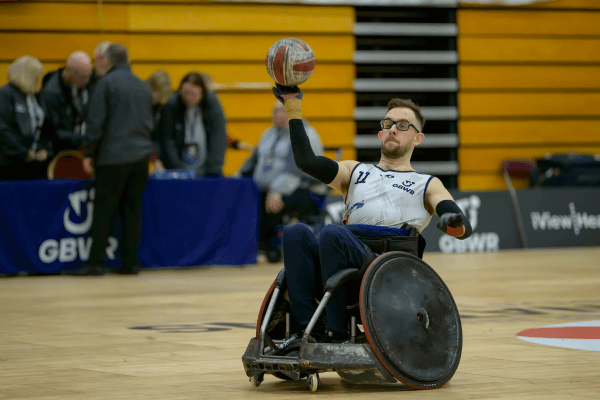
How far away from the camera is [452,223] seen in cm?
400

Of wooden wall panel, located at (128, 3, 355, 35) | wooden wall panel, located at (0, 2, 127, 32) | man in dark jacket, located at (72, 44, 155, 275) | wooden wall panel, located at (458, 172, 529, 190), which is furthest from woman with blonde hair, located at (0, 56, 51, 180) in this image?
wooden wall panel, located at (458, 172, 529, 190)

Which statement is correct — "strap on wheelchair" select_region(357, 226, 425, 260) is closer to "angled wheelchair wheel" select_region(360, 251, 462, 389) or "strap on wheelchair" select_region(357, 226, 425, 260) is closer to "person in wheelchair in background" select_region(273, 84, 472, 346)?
"person in wheelchair in background" select_region(273, 84, 472, 346)

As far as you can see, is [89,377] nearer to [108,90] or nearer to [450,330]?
[450,330]

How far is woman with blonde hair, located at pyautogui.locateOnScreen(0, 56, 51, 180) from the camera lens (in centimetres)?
1052

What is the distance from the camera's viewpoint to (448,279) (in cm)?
973

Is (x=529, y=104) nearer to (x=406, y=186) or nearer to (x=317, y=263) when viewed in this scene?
(x=406, y=186)

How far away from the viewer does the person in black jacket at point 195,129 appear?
11289 millimetres

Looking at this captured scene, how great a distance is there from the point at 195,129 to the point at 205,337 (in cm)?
579

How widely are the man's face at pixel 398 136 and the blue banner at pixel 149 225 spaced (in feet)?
21.6

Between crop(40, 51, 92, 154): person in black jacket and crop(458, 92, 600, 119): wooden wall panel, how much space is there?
24.9ft

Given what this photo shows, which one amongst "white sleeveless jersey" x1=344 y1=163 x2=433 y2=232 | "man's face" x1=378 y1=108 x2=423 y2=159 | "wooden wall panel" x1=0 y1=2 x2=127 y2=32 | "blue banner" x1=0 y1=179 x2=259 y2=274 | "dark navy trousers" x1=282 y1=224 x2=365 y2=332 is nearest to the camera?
"dark navy trousers" x1=282 y1=224 x2=365 y2=332

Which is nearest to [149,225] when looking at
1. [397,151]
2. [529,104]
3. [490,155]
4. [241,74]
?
[241,74]

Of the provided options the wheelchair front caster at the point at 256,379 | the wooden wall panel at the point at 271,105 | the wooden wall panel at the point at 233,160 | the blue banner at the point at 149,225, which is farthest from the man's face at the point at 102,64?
the wheelchair front caster at the point at 256,379

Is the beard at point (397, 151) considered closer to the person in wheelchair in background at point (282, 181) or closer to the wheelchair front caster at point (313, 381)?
the wheelchair front caster at point (313, 381)
